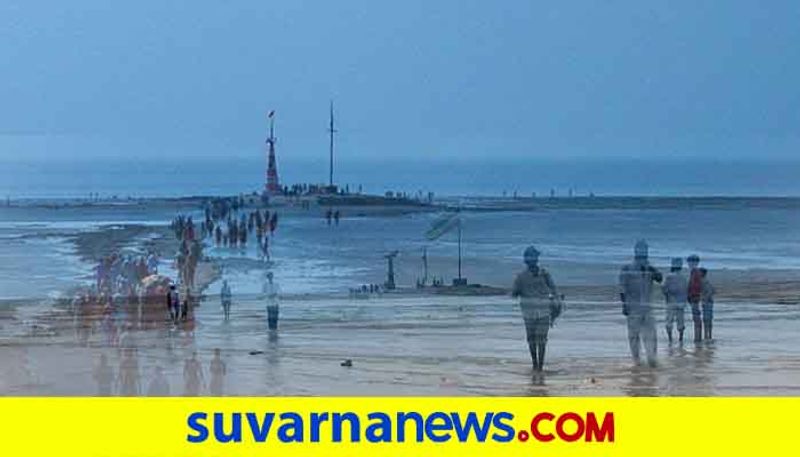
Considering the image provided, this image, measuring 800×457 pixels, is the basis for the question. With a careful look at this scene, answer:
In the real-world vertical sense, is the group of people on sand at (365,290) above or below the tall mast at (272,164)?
below

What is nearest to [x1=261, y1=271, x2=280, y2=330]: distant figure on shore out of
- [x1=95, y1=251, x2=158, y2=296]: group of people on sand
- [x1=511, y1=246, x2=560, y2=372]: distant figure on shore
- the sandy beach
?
the sandy beach

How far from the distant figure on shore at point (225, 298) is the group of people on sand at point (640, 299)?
2.49ft

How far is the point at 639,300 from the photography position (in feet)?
9.28

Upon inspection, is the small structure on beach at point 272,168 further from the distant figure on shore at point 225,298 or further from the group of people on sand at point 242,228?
the distant figure on shore at point 225,298

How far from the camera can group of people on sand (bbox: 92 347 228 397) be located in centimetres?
281

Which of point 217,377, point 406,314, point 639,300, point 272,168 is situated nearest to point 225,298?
point 217,377

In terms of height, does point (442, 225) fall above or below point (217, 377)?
above

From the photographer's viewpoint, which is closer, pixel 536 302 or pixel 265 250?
pixel 265 250

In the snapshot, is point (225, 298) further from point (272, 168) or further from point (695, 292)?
point (695, 292)

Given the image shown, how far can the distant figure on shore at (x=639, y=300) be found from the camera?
9.12 ft

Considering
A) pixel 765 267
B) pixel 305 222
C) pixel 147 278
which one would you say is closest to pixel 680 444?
pixel 765 267

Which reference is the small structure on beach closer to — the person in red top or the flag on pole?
the flag on pole

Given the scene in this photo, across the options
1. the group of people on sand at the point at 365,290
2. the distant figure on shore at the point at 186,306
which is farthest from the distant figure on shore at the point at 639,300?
the distant figure on shore at the point at 186,306

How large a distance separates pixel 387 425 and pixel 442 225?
22.0 inches
